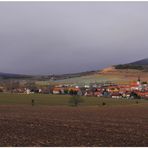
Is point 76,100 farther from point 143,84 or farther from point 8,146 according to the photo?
point 143,84

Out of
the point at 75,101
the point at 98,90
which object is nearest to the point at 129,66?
the point at 98,90

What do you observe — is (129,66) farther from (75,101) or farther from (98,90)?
(75,101)

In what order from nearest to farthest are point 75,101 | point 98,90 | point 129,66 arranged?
point 75,101, point 98,90, point 129,66

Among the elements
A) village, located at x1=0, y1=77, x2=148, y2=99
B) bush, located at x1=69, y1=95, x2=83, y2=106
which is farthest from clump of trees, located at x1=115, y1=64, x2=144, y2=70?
bush, located at x1=69, y1=95, x2=83, y2=106

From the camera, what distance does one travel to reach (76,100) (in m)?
83.0

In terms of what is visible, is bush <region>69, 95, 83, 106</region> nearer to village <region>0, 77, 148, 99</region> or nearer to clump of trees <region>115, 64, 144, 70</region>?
village <region>0, 77, 148, 99</region>

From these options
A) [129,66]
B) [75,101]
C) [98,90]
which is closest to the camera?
[75,101]

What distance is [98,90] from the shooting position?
142m

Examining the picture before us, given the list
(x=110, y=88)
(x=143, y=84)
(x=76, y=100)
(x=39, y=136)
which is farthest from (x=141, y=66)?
(x=39, y=136)

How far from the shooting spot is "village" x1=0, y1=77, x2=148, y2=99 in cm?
12682

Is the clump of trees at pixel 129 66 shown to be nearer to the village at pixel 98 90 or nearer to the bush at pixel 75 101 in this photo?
the village at pixel 98 90

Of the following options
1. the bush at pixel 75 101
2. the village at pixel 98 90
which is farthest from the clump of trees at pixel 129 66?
the bush at pixel 75 101

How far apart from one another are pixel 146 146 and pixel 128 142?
1762 mm

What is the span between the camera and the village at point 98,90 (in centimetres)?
12682
